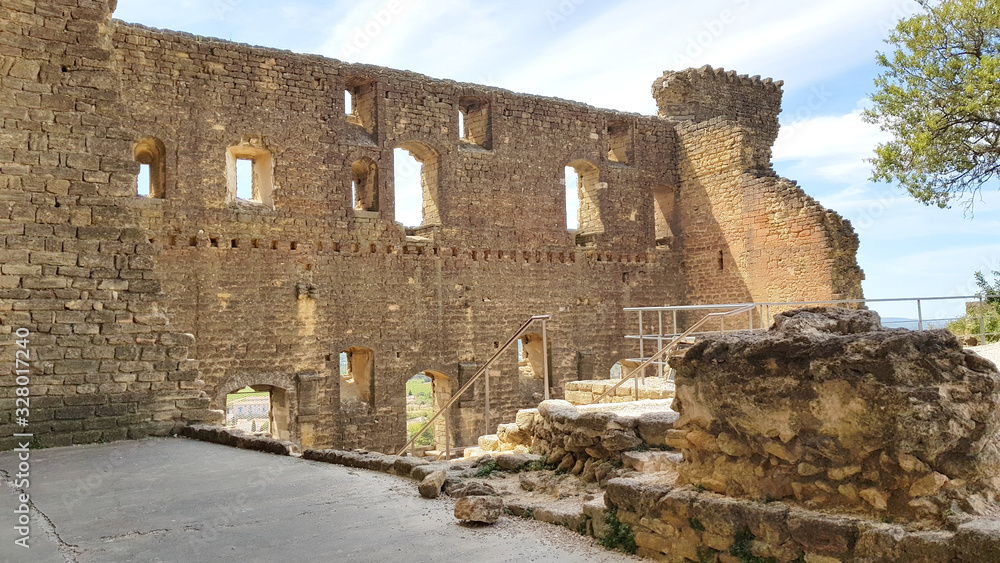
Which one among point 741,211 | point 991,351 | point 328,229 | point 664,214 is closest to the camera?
point 991,351

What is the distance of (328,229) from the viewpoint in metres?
13.4

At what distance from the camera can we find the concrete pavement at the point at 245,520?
392 cm

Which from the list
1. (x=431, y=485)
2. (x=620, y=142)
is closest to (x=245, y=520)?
(x=431, y=485)

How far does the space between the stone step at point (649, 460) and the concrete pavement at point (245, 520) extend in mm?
938

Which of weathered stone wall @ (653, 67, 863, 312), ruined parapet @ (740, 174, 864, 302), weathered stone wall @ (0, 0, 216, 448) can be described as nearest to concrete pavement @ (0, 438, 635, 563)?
weathered stone wall @ (0, 0, 216, 448)

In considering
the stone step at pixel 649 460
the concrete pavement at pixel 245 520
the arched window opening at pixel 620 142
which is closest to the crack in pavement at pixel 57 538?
the concrete pavement at pixel 245 520

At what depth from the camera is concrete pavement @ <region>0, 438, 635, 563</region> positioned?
12.8 feet

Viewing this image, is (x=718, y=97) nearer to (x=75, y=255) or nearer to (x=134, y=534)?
(x=75, y=255)

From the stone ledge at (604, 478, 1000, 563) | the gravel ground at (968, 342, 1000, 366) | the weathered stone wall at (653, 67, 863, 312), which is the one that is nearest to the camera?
the stone ledge at (604, 478, 1000, 563)

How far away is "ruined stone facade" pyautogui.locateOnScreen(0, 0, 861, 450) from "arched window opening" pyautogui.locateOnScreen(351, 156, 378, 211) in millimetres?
46

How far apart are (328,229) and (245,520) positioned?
367 inches

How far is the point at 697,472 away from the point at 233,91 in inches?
433

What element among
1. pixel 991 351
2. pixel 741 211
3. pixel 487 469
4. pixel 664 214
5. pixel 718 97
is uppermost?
pixel 718 97

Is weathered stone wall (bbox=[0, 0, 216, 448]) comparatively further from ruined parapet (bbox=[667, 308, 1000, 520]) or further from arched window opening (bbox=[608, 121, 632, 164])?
arched window opening (bbox=[608, 121, 632, 164])
